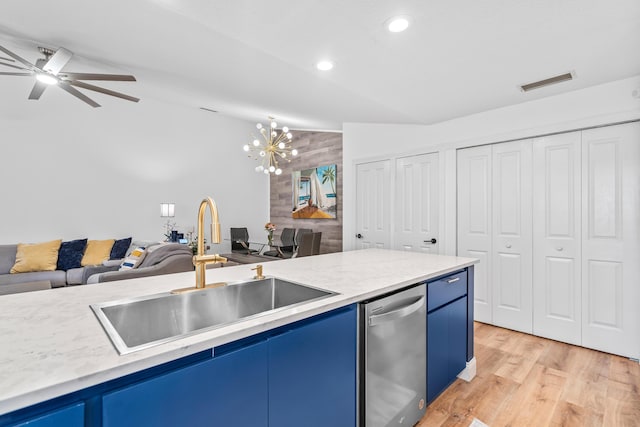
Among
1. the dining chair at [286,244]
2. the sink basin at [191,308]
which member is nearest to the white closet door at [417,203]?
the dining chair at [286,244]

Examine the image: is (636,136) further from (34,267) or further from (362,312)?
(34,267)

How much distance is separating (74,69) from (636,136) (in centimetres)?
626

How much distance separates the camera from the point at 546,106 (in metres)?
2.95

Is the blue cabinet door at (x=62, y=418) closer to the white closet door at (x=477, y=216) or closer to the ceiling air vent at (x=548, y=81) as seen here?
the ceiling air vent at (x=548, y=81)

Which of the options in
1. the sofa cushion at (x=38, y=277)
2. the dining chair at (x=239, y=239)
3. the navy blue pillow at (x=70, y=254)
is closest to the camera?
the sofa cushion at (x=38, y=277)

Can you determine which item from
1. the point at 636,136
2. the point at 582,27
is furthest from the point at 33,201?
the point at 636,136

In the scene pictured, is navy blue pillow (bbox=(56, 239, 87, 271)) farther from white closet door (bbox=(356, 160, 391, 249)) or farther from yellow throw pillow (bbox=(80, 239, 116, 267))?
white closet door (bbox=(356, 160, 391, 249))

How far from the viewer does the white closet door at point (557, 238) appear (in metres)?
2.83

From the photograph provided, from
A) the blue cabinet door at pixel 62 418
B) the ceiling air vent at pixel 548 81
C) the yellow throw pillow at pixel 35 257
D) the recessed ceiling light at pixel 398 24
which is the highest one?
the recessed ceiling light at pixel 398 24

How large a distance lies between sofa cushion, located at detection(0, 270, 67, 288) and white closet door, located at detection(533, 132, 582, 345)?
5665 millimetres

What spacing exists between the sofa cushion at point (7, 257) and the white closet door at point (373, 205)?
15.4 ft

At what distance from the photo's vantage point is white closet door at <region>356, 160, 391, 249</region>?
4.24 metres

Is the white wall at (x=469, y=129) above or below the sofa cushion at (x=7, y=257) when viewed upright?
above

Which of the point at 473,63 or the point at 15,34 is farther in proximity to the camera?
the point at 15,34
